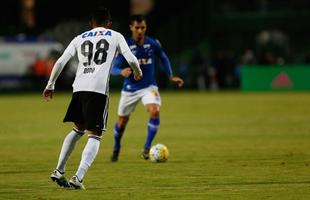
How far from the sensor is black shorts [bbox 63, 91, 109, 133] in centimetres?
1191

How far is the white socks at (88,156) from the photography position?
38.2 feet

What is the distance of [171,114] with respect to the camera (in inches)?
1172

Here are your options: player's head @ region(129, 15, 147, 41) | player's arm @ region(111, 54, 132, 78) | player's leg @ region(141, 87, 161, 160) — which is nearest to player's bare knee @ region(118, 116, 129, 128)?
player's leg @ region(141, 87, 161, 160)

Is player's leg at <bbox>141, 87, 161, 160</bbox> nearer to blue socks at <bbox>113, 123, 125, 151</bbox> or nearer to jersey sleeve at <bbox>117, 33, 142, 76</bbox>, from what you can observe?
blue socks at <bbox>113, 123, 125, 151</bbox>

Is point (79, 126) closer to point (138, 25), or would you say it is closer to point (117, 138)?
point (117, 138)

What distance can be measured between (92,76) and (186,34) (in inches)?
1621

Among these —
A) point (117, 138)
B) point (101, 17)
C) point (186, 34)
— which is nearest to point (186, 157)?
point (117, 138)

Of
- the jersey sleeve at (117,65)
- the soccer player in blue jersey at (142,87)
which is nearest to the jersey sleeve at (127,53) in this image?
the jersey sleeve at (117,65)

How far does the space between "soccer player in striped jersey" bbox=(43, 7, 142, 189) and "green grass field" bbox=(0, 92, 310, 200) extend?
700 mm

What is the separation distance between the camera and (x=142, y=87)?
16.6m

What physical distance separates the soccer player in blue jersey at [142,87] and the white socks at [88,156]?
4.29m

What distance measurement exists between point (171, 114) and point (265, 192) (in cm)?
1856

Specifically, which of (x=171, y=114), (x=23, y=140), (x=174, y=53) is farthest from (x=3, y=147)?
(x=174, y=53)

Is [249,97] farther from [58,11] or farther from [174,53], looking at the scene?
[58,11]
